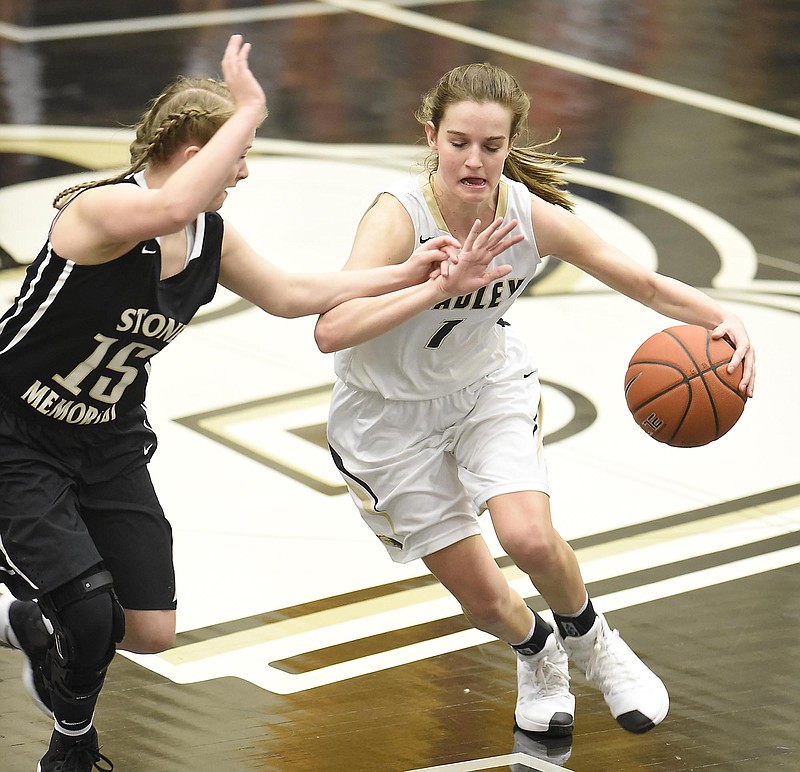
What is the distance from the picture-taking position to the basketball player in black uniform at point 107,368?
3977mm

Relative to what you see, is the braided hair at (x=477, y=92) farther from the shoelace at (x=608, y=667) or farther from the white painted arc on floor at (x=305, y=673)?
the white painted arc on floor at (x=305, y=673)

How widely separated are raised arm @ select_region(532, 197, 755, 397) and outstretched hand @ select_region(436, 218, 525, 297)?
38 cm

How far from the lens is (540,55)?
43.0ft

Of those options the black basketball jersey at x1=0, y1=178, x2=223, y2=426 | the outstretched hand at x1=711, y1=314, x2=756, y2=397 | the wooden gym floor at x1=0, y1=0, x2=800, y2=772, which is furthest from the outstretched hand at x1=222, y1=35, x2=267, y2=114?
the wooden gym floor at x1=0, y1=0, x2=800, y2=772

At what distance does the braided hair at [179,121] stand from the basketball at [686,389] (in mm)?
1653

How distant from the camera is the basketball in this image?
4.99m

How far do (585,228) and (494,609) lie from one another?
1.10m

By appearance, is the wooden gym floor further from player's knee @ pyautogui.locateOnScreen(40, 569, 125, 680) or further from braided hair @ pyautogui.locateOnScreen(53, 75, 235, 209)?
braided hair @ pyautogui.locateOnScreen(53, 75, 235, 209)

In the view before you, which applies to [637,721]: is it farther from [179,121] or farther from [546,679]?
[179,121]

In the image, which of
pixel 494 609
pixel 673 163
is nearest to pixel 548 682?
pixel 494 609

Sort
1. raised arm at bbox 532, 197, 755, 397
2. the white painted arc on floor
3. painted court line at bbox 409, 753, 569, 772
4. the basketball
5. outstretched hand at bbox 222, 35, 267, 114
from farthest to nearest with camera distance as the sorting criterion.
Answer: the white painted arc on floor < the basketball < raised arm at bbox 532, 197, 755, 397 < painted court line at bbox 409, 753, 569, 772 < outstretched hand at bbox 222, 35, 267, 114

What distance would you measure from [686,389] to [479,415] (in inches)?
25.8

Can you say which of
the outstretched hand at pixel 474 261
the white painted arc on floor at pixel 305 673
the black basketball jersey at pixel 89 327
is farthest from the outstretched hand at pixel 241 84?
the white painted arc on floor at pixel 305 673

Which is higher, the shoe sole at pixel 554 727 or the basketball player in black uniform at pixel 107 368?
the basketball player in black uniform at pixel 107 368
